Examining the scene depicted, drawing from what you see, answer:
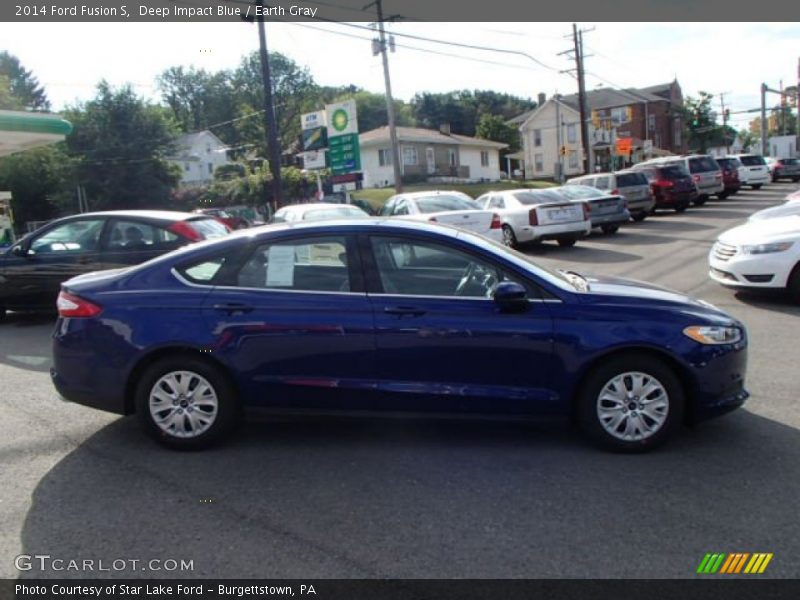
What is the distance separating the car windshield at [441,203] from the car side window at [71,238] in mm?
6975

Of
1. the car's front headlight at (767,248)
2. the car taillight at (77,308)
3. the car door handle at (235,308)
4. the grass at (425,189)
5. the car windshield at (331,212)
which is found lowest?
the car's front headlight at (767,248)

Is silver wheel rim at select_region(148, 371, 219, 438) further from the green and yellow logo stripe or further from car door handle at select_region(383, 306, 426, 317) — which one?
the green and yellow logo stripe

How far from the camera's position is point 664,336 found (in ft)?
14.2

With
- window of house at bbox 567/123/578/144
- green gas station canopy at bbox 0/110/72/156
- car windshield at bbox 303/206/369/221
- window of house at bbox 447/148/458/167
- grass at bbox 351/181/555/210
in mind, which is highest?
window of house at bbox 567/123/578/144

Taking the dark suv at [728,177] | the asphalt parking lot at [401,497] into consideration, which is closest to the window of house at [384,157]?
the dark suv at [728,177]

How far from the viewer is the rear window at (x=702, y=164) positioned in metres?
24.9

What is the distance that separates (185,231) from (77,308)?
417cm

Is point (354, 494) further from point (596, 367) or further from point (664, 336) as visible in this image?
point (664, 336)

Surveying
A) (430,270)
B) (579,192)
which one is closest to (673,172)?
(579,192)

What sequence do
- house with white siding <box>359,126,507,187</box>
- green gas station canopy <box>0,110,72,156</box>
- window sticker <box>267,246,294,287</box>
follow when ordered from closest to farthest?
window sticker <box>267,246,294,287</box>, green gas station canopy <box>0,110,72,156</box>, house with white siding <box>359,126,507,187</box>

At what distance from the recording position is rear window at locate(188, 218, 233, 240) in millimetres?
8805

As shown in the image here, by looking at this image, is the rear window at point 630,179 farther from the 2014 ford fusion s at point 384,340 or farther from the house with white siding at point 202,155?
the house with white siding at point 202,155

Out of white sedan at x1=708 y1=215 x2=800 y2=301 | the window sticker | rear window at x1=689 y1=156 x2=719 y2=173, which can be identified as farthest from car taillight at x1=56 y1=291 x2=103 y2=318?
rear window at x1=689 y1=156 x2=719 y2=173

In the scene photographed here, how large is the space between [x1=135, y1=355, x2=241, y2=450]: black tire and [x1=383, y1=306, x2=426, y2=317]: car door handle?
1.24m
